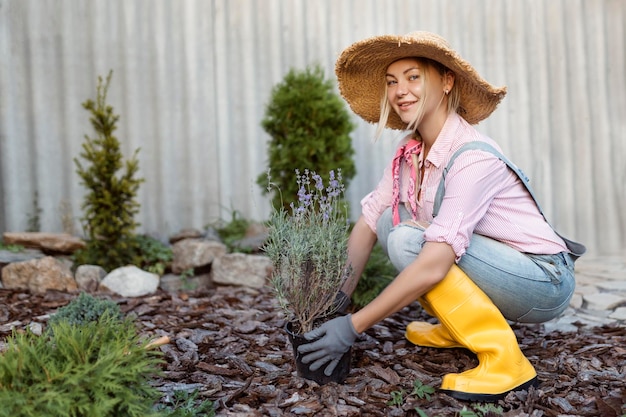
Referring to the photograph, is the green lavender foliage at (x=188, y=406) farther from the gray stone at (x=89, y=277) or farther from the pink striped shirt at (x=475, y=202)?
the gray stone at (x=89, y=277)

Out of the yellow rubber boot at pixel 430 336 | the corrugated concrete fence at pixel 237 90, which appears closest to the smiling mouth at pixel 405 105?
the yellow rubber boot at pixel 430 336

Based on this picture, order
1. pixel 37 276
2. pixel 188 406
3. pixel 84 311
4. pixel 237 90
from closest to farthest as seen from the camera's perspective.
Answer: pixel 188 406 → pixel 84 311 → pixel 37 276 → pixel 237 90

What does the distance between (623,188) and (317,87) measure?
3.46 metres

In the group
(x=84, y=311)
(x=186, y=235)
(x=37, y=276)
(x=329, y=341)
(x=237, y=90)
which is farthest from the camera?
(x=237, y=90)

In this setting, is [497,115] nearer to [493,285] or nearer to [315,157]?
[315,157]

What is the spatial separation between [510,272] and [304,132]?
2514mm

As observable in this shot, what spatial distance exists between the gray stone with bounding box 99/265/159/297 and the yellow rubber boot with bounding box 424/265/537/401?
2279mm

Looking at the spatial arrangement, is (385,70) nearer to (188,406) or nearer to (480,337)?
(480,337)

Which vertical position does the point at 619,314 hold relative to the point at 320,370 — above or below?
below

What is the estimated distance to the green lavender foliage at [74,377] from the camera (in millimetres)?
1425

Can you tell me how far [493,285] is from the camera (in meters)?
2.21

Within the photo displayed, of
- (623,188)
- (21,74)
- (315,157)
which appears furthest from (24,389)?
(623,188)

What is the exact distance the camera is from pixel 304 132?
4.45 m

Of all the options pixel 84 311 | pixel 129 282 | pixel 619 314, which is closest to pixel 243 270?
pixel 129 282
